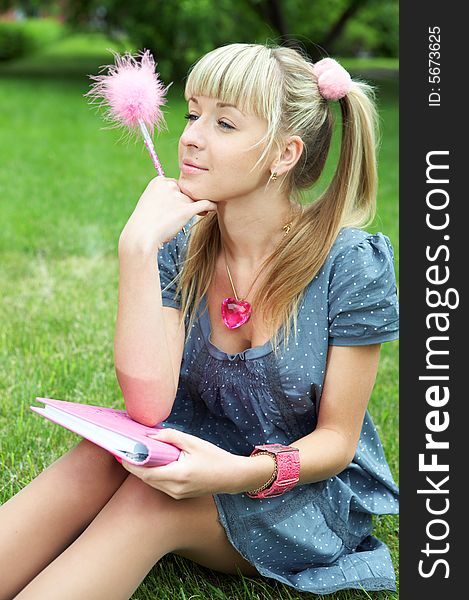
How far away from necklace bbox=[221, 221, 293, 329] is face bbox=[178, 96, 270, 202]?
215 millimetres

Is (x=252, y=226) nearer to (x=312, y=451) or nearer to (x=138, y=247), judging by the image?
(x=138, y=247)

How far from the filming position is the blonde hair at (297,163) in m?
2.34

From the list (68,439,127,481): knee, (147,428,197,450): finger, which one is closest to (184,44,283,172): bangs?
(147,428,197,450): finger

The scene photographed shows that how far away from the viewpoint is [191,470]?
208 centimetres

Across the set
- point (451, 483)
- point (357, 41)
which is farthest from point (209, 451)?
point (357, 41)

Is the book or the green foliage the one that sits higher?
the green foliage

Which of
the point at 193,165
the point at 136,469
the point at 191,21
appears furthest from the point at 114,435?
the point at 191,21

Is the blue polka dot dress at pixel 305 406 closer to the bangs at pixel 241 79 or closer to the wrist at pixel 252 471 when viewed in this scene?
the wrist at pixel 252 471

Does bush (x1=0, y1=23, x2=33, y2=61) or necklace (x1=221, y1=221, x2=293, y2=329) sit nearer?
necklace (x1=221, y1=221, x2=293, y2=329)

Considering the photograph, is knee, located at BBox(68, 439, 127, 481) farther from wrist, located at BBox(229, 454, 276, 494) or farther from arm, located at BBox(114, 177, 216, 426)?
wrist, located at BBox(229, 454, 276, 494)

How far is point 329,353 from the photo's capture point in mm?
2426

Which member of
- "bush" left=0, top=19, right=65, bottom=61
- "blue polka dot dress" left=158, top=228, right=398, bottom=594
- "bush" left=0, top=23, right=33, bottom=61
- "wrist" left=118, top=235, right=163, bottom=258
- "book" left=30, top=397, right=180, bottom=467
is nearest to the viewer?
Result: "book" left=30, top=397, right=180, bottom=467

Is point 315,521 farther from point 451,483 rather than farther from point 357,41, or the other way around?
point 357,41

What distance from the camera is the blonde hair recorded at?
92.0 inches
